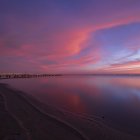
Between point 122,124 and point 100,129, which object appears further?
point 122,124

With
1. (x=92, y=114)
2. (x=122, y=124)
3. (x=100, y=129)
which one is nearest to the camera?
(x=100, y=129)

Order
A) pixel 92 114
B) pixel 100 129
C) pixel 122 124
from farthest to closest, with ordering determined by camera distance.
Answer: pixel 92 114
pixel 122 124
pixel 100 129

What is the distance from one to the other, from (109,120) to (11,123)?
24.6 ft

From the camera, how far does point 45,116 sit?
33.6 ft

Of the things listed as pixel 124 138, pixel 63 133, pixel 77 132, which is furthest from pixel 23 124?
pixel 124 138

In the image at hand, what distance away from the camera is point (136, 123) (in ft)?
33.3

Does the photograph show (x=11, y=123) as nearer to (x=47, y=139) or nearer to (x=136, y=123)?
(x=47, y=139)

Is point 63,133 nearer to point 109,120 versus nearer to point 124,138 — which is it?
point 124,138

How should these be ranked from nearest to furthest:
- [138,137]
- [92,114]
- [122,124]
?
[138,137] < [122,124] < [92,114]

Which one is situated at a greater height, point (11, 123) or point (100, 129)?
point (11, 123)

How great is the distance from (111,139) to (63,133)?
2.77m

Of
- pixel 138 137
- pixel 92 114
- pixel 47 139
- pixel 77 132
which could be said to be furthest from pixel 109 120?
pixel 47 139

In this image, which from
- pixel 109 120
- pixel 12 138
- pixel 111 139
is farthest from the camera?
pixel 109 120

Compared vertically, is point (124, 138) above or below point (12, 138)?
below
